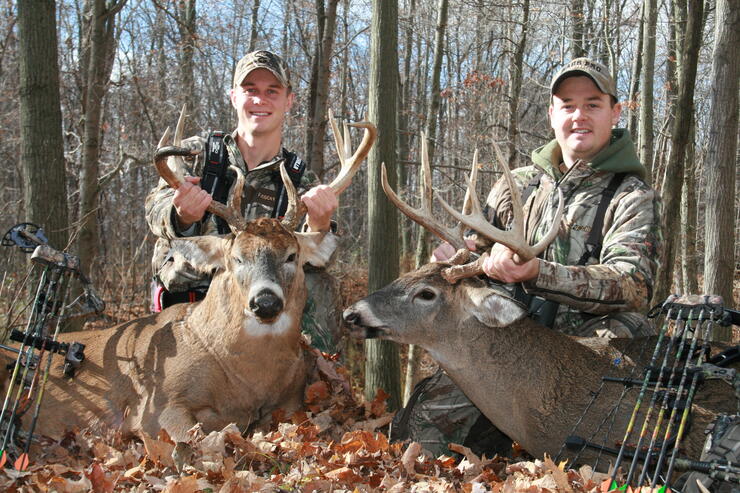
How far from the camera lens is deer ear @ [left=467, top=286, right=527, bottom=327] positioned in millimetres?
4094

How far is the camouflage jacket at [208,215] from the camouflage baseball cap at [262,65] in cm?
52

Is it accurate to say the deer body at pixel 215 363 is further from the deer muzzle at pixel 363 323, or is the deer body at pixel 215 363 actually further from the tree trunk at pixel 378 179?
the tree trunk at pixel 378 179

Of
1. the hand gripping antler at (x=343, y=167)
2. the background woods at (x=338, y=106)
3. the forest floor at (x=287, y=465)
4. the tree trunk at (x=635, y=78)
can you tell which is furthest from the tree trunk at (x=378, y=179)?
the tree trunk at (x=635, y=78)

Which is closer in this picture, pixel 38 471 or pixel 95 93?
pixel 38 471

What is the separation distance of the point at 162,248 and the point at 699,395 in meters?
3.89

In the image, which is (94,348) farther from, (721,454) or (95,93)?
(95,93)

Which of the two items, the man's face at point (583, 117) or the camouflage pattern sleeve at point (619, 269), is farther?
the man's face at point (583, 117)

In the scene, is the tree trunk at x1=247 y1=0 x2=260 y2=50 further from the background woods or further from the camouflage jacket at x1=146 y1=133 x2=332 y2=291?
the camouflage jacket at x1=146 y1=133 x2=332 y2=291

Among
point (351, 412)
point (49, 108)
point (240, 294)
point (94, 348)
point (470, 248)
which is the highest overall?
point (49, 108)

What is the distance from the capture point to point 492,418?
418 cm

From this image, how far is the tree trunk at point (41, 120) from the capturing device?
6467 mm

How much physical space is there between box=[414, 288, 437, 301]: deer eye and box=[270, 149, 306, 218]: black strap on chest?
177 cm

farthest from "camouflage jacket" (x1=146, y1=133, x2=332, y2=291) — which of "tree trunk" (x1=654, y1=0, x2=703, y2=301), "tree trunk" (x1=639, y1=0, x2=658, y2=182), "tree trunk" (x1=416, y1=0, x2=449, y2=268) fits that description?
"tree trunk" (x1=639, y1=0, x2=658, y2=182)

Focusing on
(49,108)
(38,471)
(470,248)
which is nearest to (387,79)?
(470,248)
